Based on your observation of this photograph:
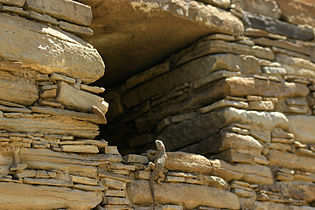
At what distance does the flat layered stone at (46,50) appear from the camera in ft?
12.1

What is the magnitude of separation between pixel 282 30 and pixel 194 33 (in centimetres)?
98

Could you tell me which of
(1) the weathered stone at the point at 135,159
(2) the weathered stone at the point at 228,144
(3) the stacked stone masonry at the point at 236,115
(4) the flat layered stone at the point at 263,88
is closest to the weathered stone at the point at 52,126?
(1) the weathered stone at the point at 135,159

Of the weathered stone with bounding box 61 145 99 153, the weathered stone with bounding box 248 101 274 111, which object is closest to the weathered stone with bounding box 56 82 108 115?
the weathered stone with bounding box 61 145 99 153

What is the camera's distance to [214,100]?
4945 millimetres

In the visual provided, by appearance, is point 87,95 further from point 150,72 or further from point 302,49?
point 302,49

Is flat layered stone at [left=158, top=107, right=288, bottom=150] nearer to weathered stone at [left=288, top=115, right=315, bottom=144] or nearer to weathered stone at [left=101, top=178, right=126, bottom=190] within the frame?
weathered stone at [left=288, top=115, right=315, bottom=144]

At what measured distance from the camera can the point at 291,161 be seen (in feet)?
16.0

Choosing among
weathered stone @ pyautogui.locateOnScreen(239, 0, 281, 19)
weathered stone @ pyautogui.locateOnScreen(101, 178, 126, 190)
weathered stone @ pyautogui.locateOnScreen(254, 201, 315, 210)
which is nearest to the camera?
weathered stone @ pyautogui.locateOnScreen(101, 178, 126, 190)

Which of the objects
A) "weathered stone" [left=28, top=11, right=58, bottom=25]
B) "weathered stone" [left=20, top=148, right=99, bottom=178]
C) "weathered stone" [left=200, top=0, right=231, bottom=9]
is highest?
Answer: "weathered stone" [left=200, top=0, right=231, bottom=9]

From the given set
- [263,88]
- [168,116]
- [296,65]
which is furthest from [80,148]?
[296,65]

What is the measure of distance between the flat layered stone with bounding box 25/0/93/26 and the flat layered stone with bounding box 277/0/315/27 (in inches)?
90.9

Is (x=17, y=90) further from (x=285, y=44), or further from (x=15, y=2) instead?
(x=285, y=44)

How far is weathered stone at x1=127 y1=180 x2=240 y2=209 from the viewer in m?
3.94

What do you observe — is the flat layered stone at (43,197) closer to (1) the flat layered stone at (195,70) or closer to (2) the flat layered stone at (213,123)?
(2) the flat layered stone at (213,123)
